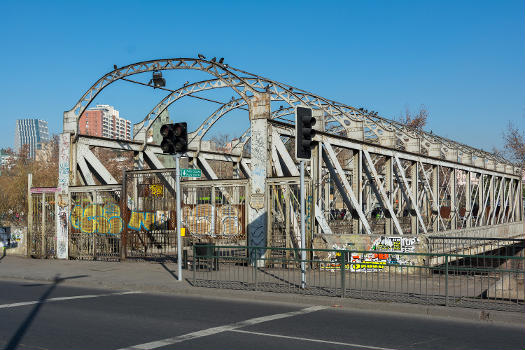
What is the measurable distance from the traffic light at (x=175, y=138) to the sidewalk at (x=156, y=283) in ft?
11.5

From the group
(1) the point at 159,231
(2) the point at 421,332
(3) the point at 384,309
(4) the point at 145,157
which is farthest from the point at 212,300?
(4) the point at 145,157

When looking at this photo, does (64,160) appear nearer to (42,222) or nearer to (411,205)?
(42,222)

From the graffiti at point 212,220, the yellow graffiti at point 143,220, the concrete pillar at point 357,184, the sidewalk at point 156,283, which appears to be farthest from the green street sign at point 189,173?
the concrete pillar at point 357,184

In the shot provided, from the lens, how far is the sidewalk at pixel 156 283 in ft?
34.9

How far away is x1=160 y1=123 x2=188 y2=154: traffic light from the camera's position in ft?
50.5

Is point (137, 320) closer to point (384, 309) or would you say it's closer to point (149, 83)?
point (384, 309)

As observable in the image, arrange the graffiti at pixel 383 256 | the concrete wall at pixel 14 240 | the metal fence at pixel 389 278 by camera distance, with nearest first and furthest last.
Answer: the metal fence at pixel 389 278
the graffiti at pixel 383 256
the concrete wall at pixel 14 240

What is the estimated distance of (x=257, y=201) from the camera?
59.9 feet

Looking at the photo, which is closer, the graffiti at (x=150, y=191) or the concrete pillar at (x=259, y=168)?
the concrete pillar at (x=259, y=168)

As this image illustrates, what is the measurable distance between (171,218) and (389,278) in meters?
10.5

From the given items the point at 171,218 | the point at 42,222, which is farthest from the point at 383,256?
the point at 42,222

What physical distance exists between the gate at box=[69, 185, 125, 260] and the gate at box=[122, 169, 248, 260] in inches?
23.7

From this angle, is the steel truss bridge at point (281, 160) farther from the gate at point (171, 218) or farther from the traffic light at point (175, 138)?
the traffic light at point (175, 138)

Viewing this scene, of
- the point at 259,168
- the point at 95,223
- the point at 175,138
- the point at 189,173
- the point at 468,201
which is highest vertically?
the point at 175,138
